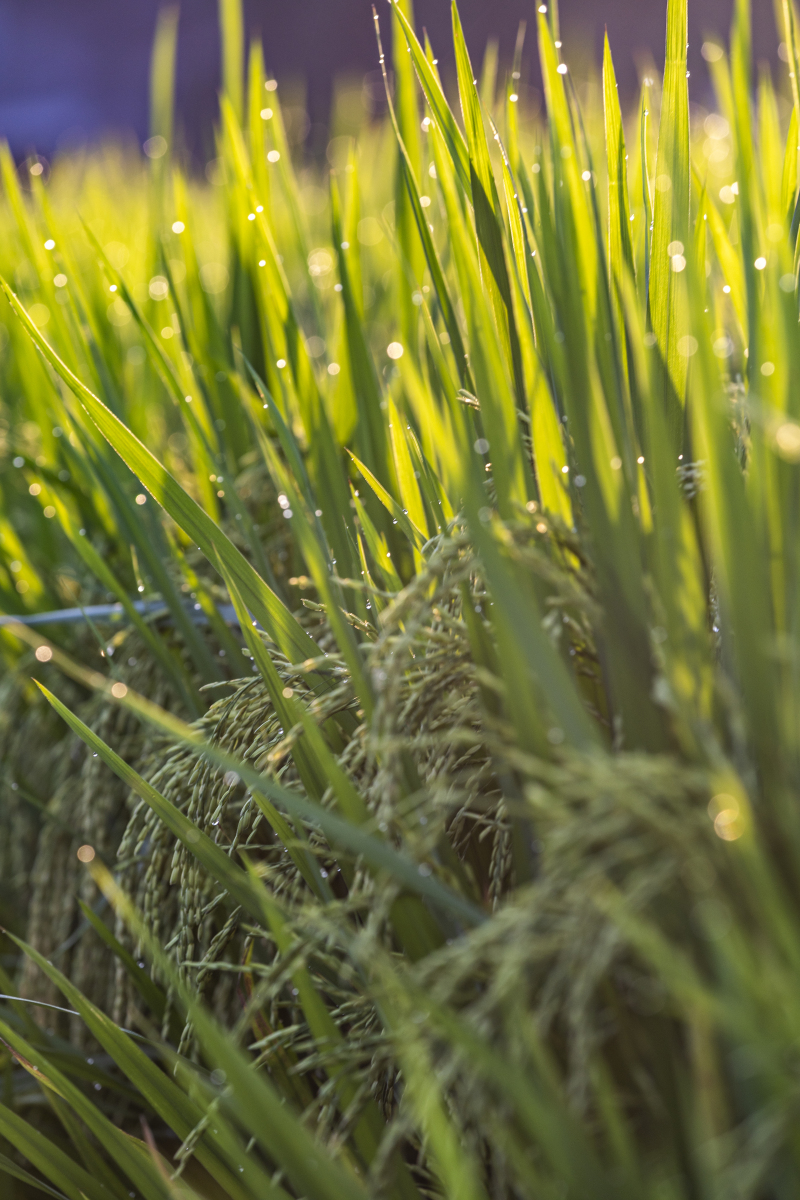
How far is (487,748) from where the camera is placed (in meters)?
0.40

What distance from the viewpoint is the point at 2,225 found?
73.7 inches

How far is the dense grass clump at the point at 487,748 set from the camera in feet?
0.85

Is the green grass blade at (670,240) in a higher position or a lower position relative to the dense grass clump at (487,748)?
higher

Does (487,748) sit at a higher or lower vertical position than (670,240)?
lower

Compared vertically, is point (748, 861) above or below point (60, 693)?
above

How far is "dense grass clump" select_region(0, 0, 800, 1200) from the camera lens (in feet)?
0.85

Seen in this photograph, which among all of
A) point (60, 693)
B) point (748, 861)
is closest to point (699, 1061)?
point (748, 861)

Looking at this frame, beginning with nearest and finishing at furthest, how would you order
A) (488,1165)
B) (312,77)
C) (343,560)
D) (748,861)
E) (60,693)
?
(748,861)
(488,1165)
(343,560)
(60,693)
(312,77)

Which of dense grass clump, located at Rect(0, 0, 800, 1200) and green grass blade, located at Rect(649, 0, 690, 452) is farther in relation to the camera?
green grass blade, located at Rect(649, 0, 690, 452)

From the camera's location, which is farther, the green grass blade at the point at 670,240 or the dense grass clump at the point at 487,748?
the green grass blade at the point at 670,240

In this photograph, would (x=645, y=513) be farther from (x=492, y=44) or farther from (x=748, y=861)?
(x=492, y=44)

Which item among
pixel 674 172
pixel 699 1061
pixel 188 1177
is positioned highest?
pixel 674 172

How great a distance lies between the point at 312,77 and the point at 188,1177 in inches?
319

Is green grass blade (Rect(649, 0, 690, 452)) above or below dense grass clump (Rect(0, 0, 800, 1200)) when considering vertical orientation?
above
